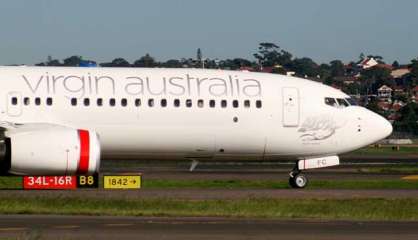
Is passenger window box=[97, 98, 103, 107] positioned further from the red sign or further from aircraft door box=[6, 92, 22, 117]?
the red sign

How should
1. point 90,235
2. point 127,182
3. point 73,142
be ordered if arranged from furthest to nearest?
point 127,182 < point 73,142 < point 90,235

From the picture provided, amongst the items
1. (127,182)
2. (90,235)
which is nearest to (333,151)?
(127,182)

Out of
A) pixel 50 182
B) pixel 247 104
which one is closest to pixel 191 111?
pixel 247 104

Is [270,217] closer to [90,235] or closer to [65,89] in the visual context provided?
[90,235]

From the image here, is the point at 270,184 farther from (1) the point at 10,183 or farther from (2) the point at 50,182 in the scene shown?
(1) the point at 10,183

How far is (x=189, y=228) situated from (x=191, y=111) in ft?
39.5

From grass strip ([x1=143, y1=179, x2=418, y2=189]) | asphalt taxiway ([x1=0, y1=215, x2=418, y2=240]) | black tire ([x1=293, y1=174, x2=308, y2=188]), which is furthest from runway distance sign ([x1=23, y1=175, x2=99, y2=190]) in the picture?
Answer: asphalt taxiway ([x1=0, y1=215, x2=418, y2=240])

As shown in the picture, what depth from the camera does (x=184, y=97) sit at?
114 feet

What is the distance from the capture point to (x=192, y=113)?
34.7m

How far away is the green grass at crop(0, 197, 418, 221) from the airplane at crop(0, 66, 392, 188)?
3.92 meters

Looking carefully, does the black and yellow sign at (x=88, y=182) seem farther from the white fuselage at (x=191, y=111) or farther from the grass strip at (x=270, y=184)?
the white fuselage at (x=191, y=111)

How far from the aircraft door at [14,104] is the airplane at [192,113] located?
29 millimetres

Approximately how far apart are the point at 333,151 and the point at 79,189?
8096 millimetres

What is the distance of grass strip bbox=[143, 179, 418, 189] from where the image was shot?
38.6 meters
